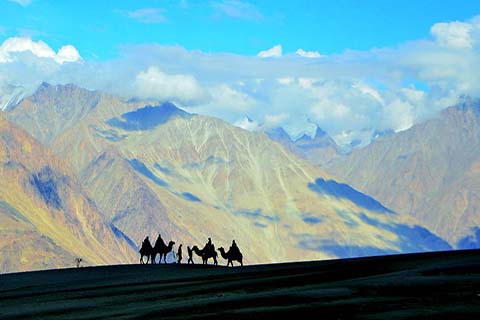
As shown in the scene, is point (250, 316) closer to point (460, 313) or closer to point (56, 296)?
point (460, 313)

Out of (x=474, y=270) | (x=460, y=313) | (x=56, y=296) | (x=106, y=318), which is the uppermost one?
(x=56, y=296)

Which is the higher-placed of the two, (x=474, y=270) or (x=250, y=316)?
(x=474, y=270)

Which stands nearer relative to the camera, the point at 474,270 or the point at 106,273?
the point at 474,270

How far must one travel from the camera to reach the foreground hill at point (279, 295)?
2678 centimetres

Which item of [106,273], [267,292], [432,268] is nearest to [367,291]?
[267,292]

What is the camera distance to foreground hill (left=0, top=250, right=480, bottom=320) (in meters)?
26.8

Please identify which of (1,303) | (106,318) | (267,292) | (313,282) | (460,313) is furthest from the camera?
(1,303)

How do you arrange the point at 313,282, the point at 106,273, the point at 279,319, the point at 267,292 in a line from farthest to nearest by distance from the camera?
the point at 106,273 → the point at 313,282 → the point at 267,292 → the point at 279,319

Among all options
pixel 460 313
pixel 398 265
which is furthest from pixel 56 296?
pixel 460 313

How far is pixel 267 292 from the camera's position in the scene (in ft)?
112

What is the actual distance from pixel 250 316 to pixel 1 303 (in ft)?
60.6

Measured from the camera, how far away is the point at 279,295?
32.3 meters

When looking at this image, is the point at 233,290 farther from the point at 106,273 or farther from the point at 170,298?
the point at 106,273

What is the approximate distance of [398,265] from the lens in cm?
4238
